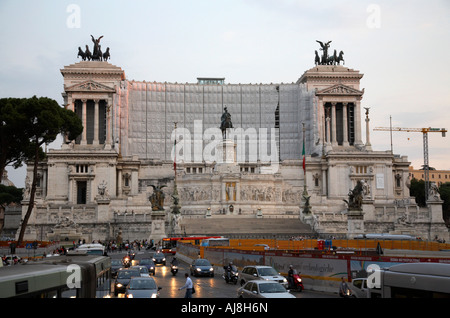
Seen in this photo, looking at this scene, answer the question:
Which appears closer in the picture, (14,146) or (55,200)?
(14,146)

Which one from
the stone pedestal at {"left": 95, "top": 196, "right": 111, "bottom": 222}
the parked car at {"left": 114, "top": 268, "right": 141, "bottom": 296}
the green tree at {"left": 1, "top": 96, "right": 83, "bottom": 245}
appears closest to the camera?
the parked car at {"left": 114, "top": 268, "right": 141, "bottom": 296}

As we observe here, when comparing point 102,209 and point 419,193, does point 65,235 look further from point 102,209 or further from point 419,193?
point 419,193

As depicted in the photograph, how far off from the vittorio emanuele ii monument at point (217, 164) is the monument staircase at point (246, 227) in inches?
15.2

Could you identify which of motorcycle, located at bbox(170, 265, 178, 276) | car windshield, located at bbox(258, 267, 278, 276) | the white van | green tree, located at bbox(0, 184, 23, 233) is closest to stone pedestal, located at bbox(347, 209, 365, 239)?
motorcycle, located at bbox(170, 265, 178, 276)

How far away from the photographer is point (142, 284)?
70.0ft

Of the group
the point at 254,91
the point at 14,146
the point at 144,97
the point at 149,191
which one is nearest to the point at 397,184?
the point at 254,91

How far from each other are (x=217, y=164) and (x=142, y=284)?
64.9m

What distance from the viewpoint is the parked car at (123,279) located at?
24.3 m

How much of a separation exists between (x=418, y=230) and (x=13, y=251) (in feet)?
151

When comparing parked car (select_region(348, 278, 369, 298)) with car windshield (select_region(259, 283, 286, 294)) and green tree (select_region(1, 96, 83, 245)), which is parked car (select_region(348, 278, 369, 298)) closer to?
car windshield (select_region(259, 283, 286, 294))

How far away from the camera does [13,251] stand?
4503 centimetres

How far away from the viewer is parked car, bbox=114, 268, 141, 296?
79.7ft

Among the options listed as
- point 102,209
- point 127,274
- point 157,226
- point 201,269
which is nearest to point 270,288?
point 127,274
